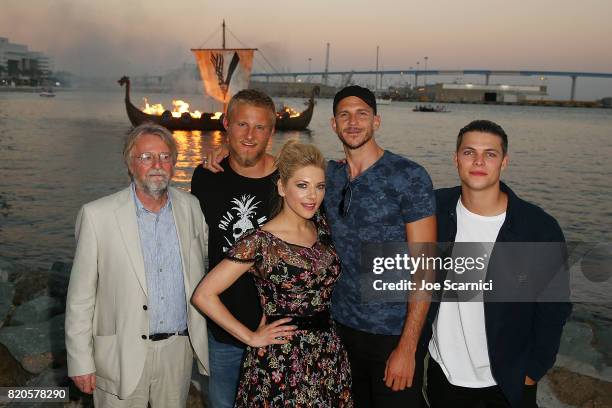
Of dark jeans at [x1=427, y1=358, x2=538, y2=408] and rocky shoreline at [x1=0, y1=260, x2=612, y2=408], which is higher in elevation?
dark jeans at [x1=427, y1=358, x2=538, y2=408]

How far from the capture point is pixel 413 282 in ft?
10.9

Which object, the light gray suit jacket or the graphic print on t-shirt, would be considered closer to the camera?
the light gray suit jacket

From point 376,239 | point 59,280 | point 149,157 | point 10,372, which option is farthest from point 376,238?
point 59,280

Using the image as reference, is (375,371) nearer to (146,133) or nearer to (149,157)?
(149,157)

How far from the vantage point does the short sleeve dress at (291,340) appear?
2914mm

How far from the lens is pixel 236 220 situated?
3666mm

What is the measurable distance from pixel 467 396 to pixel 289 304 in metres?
1.22

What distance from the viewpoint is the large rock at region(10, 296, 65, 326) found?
24.8 ft

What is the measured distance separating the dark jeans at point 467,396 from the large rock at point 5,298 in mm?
6502

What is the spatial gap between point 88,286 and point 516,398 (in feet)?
8.48

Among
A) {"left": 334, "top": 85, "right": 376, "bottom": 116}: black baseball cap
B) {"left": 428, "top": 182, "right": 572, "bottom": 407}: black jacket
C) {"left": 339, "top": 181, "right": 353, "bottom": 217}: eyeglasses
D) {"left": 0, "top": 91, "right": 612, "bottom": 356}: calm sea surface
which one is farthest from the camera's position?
{"left": 0, "top": 91, "right": 612, "bottom": 356}: calm sea surface

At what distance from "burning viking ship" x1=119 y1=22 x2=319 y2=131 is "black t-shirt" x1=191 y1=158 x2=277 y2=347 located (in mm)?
55794

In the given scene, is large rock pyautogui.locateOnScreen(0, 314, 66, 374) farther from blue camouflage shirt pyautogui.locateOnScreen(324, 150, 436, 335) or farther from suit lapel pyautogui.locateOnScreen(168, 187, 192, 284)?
blue camouflage shirt pyautogui.locateOnScreen(324, 150, 436, 335)

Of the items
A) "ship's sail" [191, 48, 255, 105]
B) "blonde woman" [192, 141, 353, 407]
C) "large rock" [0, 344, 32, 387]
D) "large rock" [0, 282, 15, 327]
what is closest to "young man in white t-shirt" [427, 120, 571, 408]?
"blonde woman" [192, 141, 353, 407]
